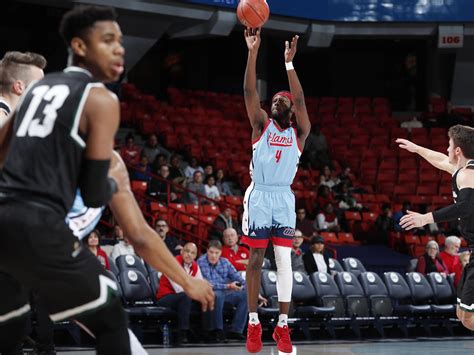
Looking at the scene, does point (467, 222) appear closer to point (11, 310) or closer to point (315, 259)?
point (11, 310)

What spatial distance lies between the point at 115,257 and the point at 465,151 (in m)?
5.85

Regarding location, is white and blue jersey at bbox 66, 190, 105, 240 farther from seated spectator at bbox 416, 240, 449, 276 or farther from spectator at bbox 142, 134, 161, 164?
spectator at bbox 142, 134, 161, 164

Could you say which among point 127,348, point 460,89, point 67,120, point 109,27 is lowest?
→ point 127,348

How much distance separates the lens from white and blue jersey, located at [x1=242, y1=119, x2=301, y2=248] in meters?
7.89

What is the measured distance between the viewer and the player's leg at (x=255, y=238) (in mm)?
7781

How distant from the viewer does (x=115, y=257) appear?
11.9 m

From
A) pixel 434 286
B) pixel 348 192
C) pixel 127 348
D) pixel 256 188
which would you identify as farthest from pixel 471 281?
pixel 348 192

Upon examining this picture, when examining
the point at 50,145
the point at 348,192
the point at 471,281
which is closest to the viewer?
the point at 50,145

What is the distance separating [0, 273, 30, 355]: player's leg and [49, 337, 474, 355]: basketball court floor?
16.6ft

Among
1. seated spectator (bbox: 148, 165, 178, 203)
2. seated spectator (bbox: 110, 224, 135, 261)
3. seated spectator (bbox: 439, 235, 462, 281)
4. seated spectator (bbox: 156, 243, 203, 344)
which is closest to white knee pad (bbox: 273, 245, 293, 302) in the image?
seated spectator (bbox: 156, 243, 203, 344)

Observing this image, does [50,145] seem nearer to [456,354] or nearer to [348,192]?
[456,354]

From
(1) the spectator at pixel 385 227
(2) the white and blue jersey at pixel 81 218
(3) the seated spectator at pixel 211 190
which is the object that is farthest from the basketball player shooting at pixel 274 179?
(1) the spectator at pixel 385 227

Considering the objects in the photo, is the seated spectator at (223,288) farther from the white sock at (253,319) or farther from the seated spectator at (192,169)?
the seated spectator at (192,169)

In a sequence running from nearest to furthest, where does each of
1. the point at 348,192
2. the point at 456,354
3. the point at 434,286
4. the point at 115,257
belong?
1. the point at 456,354
2. the point at 115,257
3. the point at 434,286
4. the point at 348,192
